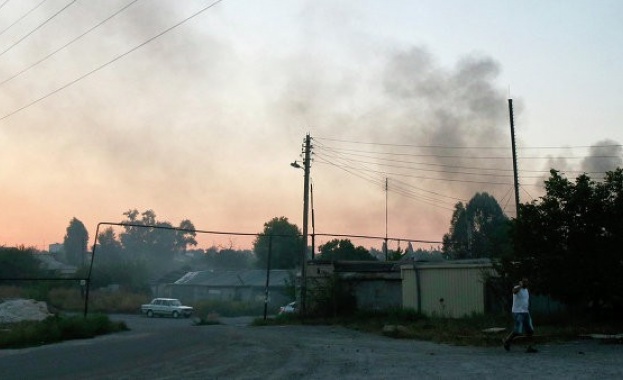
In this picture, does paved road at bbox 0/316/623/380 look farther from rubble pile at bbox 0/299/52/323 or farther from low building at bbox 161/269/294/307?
low building at bbox 161/269/294/307

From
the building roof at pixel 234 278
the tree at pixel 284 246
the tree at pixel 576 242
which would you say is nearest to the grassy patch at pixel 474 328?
the tree at pixel 576 242

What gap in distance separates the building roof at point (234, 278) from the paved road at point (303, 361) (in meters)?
48.2

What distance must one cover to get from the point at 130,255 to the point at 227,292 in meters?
94.6

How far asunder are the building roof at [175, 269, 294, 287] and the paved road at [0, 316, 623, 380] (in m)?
48.2

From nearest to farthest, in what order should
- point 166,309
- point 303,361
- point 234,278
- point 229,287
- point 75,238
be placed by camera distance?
point 303,361
point 166,309
point 229,287
point 234,278
point 75,238

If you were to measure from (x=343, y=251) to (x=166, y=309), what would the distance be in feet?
67.9

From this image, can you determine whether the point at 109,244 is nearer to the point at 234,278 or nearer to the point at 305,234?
the point at 234,278

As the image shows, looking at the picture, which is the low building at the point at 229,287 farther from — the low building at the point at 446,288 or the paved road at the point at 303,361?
the paved road at the point at 303,361

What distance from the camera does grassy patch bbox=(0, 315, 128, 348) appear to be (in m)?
20.5

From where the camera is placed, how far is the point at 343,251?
209ft

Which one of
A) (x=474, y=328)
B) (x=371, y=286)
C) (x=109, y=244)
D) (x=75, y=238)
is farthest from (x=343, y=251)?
(x=109, y=244)

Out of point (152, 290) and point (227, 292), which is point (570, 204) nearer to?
point (227, 292)

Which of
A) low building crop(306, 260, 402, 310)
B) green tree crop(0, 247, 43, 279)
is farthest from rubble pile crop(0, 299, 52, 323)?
green tree crop(0, 247, 43, 279)

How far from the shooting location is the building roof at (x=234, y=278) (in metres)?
67.9
